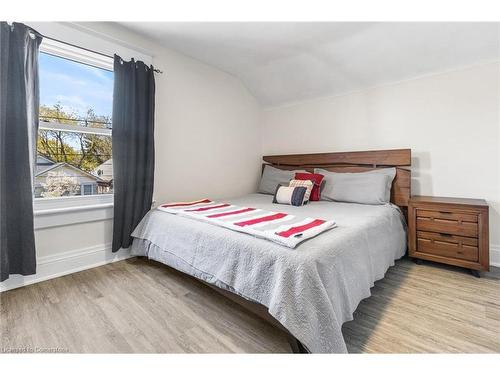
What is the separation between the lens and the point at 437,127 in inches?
101

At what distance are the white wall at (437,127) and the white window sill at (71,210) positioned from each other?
277cm

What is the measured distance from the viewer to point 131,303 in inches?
68.6

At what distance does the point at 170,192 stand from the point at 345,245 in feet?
6.89

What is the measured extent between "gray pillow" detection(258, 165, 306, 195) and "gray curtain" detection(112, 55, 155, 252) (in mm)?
1617

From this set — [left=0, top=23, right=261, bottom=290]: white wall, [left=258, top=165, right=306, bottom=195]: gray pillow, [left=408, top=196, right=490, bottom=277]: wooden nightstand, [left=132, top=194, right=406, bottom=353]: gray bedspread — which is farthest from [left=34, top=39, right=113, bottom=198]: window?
[left=408, top=196, right=490, bottom=277]: wooden nightstand

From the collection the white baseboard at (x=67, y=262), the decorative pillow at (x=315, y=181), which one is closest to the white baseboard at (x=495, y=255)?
the decorative pillow at (x=315, y=181)

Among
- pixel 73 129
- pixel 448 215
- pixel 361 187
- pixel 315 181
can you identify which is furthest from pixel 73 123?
pixel 448 215

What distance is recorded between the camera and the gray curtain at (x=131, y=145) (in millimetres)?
2336

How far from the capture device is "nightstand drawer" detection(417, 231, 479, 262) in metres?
2.09

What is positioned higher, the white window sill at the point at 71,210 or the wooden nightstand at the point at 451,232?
the white window sill at the point at 71,210

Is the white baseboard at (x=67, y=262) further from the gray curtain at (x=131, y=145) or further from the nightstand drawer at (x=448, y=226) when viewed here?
the nightstand drawer at (x=448, y=226)

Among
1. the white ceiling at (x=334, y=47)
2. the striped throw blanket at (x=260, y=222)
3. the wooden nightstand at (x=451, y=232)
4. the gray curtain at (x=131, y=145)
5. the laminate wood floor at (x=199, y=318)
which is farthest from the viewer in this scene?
the gray curtain at (x=131, y=145)
